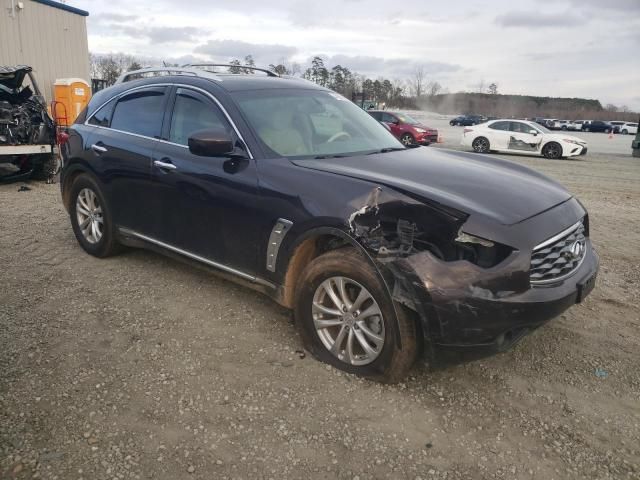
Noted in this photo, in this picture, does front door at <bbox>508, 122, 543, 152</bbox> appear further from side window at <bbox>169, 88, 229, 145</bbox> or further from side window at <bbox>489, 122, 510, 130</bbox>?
side window at <bbox>169, 88, 229, 145</bbox>

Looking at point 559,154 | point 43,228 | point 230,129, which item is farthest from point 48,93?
point 559,154

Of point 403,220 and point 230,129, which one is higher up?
point 230,129

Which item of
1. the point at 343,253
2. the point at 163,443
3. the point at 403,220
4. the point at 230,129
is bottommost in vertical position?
the point at 163,443

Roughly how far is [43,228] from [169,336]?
360 centimetres

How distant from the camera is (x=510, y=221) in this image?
2.69m

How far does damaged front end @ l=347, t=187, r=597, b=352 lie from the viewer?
2.55 m

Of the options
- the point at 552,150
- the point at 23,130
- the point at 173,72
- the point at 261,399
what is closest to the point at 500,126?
the point at 552,150

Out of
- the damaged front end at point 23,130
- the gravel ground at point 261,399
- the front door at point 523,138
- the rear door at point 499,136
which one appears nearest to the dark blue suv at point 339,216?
the gravel ground at point 261,399

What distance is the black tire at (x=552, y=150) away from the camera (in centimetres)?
1783

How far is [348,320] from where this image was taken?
9.87 ft

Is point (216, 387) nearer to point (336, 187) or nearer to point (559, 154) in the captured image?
point (336, 187)

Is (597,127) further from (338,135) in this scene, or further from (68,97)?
(338,135)

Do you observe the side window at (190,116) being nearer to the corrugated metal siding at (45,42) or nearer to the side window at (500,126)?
the corrugated metal siding at (45,42)

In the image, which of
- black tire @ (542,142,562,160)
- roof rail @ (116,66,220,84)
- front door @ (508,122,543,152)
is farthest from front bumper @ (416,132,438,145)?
roof rail @ (116,66,220,84)
